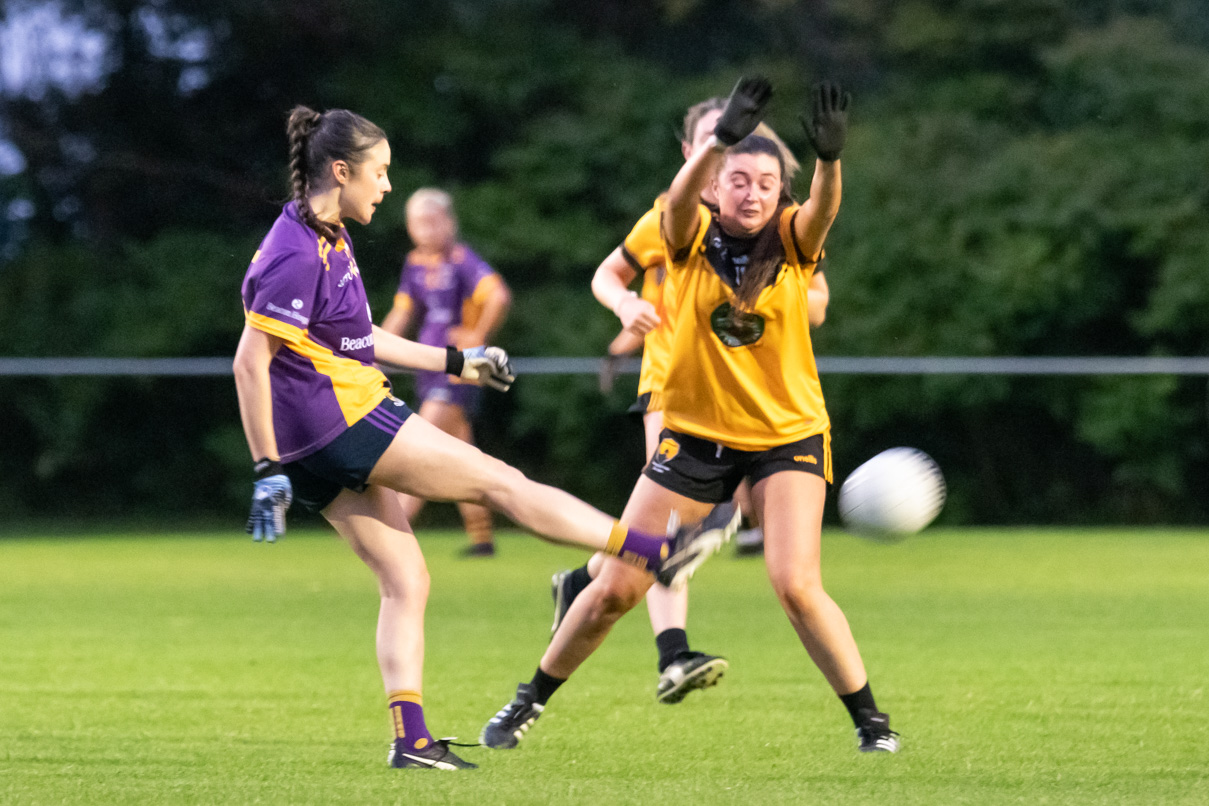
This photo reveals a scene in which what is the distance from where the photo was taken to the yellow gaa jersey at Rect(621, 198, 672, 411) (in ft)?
19.6

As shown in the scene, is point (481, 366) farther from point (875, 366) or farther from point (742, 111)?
point (875, 366)

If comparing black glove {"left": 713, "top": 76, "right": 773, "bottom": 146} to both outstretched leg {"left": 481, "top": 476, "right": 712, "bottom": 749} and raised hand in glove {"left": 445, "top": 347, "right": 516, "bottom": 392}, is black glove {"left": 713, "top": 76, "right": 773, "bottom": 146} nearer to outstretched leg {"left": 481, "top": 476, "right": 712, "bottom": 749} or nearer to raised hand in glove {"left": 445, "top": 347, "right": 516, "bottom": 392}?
raised hand in glove {"left": 445, "top": 347, "right": 516, "bottom": 392}

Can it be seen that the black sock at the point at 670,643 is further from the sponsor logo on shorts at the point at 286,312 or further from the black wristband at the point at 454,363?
the sponsor logo on shorts at the point at 286,312

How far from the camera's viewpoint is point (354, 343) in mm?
4770

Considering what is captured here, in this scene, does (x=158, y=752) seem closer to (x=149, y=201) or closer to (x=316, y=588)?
(x=316, y=588)

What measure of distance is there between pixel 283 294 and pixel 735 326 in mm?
1358

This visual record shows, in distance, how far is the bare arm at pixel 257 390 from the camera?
4500mm

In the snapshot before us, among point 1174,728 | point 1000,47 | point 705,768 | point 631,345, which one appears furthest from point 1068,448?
point 705,768

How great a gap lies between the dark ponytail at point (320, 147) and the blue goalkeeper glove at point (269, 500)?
2.22 feet

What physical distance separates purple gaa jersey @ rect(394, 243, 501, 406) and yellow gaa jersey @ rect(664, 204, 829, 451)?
6.50 meters

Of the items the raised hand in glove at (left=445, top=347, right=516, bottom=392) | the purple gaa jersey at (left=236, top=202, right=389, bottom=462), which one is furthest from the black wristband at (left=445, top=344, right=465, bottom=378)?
the purple gaa jersey at (left=236, top=202, right=389, bottom=462)

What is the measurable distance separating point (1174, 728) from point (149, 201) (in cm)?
1681

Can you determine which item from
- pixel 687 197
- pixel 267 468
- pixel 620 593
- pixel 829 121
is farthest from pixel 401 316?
pixel 829 121

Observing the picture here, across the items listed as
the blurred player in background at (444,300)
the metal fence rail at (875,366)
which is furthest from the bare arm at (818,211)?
the metal fence rail at (875,366)
